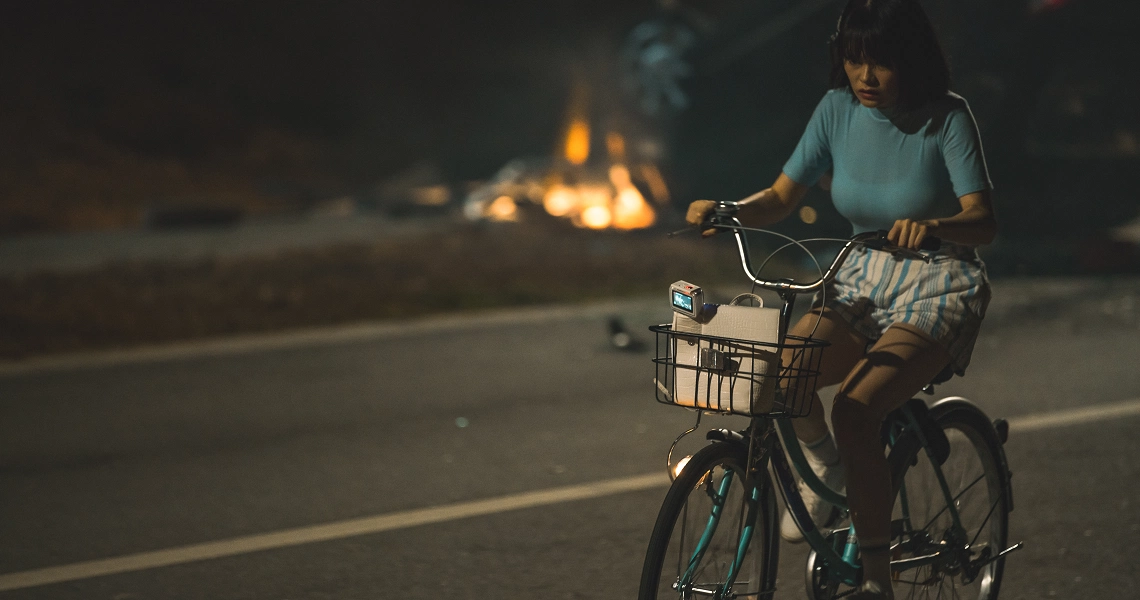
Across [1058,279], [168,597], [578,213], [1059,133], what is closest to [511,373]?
[168,597]

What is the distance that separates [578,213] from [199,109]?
30786 millimetres

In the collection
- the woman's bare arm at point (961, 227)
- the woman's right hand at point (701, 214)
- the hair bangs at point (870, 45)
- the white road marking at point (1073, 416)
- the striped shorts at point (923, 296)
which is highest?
the hair bangs at point (870, 45)

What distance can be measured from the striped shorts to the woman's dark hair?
431 millimetres

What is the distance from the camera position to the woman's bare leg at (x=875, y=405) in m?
3.26

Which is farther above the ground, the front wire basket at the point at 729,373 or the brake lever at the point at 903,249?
the brake lever at the point at 903,249

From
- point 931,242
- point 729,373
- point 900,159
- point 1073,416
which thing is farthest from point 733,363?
point 1073,416

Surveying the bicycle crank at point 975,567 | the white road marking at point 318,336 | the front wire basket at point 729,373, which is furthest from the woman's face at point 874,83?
the white road marking at point 318,336

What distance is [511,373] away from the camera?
25.7 ft

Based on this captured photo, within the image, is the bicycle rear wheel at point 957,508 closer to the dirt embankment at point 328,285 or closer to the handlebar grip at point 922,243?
the handlebar grip at point 922,243

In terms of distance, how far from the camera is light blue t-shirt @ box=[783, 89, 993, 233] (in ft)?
10.6

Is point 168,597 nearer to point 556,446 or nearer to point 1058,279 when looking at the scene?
point 556,446

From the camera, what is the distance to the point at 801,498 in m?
3.43

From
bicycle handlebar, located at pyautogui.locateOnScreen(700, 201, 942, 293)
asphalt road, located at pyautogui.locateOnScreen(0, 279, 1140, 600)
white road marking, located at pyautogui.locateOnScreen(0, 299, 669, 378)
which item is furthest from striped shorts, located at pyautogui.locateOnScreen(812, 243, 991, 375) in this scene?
white road marking, located at pyautogui.locateOnScreen(0, 299, 669, 378)

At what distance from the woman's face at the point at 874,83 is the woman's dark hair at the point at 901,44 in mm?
15
